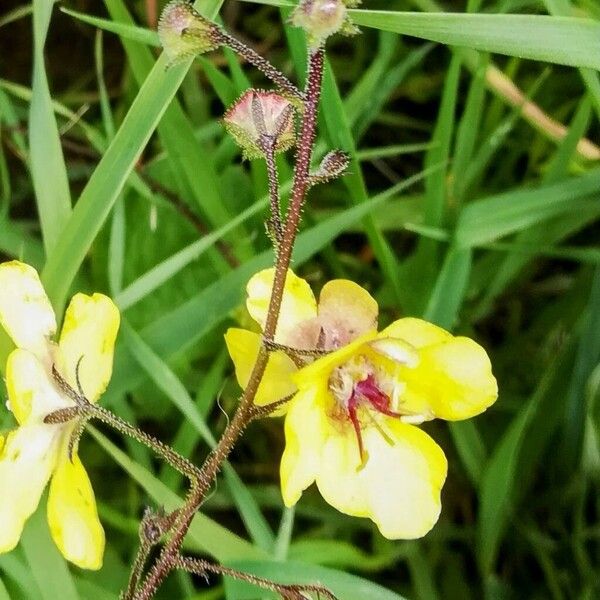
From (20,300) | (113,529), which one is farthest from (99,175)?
(113,529)

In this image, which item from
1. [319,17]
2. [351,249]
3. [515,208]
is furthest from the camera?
[351,249]

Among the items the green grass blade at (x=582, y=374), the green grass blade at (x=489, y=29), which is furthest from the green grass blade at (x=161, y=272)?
the green grass blade at (x=582, y=374)

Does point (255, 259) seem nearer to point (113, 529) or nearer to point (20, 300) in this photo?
point (20, 300)

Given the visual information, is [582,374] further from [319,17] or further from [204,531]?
[319,17]

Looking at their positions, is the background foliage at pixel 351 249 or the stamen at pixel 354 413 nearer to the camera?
the stamen at pixel 354 413

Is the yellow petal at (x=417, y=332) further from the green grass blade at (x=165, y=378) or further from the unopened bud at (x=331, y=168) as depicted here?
the green grass blade at (x=165, y=378)

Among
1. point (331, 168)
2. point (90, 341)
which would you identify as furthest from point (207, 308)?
point (331, 168)
